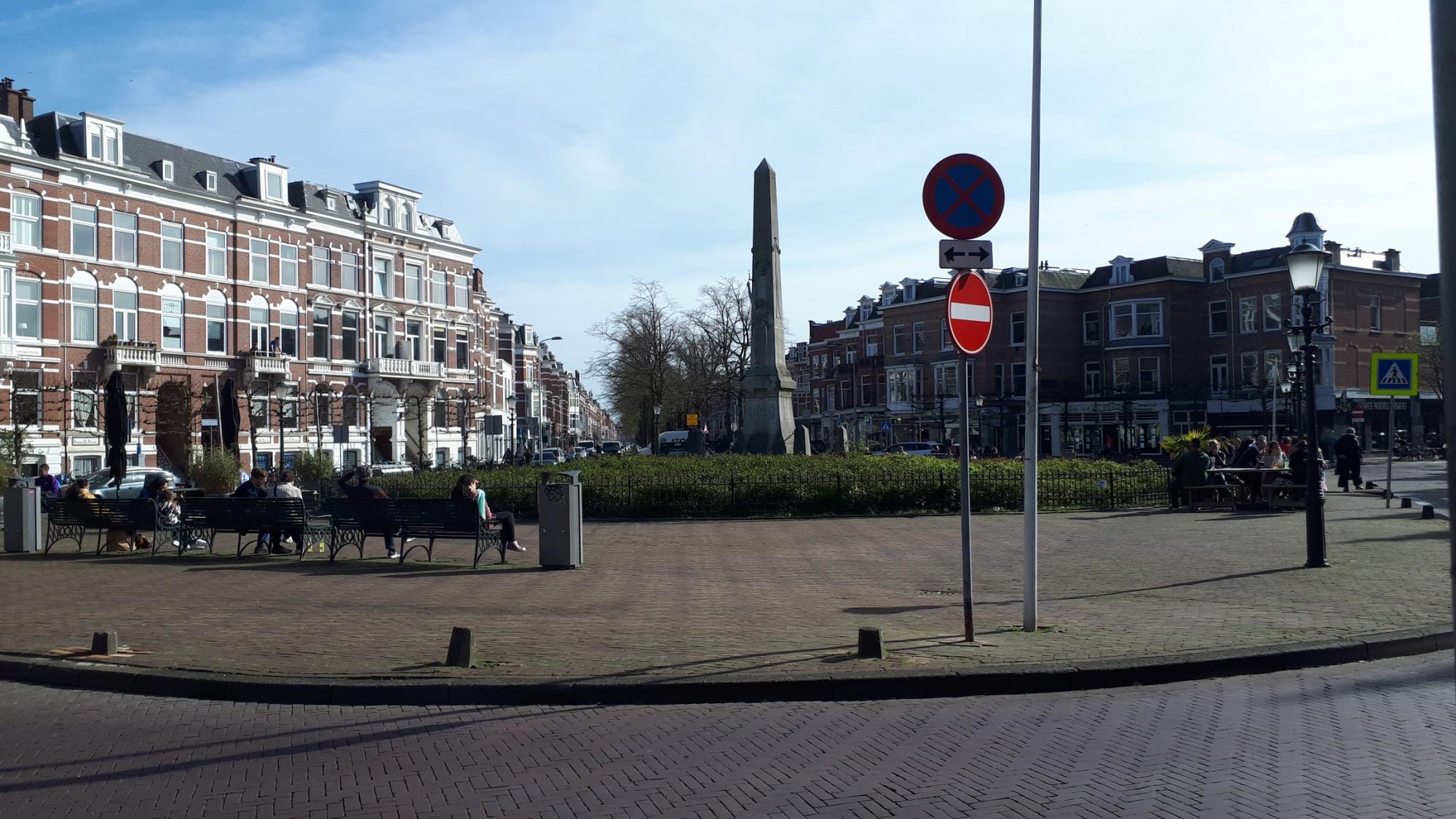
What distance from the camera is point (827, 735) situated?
6508 mm

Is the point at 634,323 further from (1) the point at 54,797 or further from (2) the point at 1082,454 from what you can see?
(1) the point at 54,797

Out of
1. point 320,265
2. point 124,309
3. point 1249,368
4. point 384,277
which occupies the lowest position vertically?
point 1249,368

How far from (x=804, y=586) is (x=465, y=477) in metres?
6.04

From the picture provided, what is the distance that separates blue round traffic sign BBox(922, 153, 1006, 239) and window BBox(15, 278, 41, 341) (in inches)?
1614

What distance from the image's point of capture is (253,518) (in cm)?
1675

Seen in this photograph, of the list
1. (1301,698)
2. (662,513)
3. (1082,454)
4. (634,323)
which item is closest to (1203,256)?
(1082,454)

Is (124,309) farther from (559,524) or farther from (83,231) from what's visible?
(559,524)

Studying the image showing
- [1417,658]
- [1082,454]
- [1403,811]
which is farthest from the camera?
[1082,454]

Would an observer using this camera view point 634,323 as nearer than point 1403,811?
No

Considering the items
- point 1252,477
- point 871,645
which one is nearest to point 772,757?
point 871,645

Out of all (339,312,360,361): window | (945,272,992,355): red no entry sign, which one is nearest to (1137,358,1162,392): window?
(339,312,360,361): window

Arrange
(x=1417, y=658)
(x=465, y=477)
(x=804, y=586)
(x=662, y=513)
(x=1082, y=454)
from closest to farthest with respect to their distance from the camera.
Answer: (x=1417, y=658) → (x=804, y=586) → (x=465, y=477) → (x=662, y=513) → (x=1082, y=454)

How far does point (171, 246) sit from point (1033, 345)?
45179 millimetres

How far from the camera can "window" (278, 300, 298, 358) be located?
168 feet
